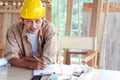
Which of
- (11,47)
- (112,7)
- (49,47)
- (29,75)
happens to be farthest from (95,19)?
(29,75)

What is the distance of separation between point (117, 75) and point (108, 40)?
5.31 ft

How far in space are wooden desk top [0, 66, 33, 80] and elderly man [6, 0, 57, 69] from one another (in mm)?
63

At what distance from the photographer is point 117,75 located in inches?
65.3

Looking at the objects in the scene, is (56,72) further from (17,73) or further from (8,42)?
(8,42)

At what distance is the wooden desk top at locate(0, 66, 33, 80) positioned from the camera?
5.34ft

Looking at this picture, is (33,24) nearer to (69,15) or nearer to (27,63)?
(27,63)

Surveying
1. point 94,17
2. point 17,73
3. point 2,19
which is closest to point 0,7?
point 2,19

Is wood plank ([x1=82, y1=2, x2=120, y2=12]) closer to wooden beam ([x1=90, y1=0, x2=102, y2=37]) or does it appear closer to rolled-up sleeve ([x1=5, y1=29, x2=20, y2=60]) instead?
wooden beam ([x1=90, y1=0, x2=102, y2=37])

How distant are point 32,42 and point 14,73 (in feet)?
1.45

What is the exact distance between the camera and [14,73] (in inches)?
68.2

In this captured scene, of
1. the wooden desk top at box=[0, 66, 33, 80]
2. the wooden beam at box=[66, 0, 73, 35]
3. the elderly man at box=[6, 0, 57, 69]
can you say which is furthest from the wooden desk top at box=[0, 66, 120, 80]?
the wooden beam at box=[66, 0, 73, 35]

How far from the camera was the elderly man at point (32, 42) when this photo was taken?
6.16ft

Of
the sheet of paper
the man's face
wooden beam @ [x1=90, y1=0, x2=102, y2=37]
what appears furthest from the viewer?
wooden beam @ [x1=90, y1=0, x2=102, y2=37]

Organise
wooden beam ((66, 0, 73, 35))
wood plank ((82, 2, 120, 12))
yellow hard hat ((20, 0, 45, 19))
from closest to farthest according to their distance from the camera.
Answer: yellow hard hat ((20, 0, 45, 19)) < wooden beam ((66, 0, 73, 35)) < wood plank ((82, 2, 120, 12))
